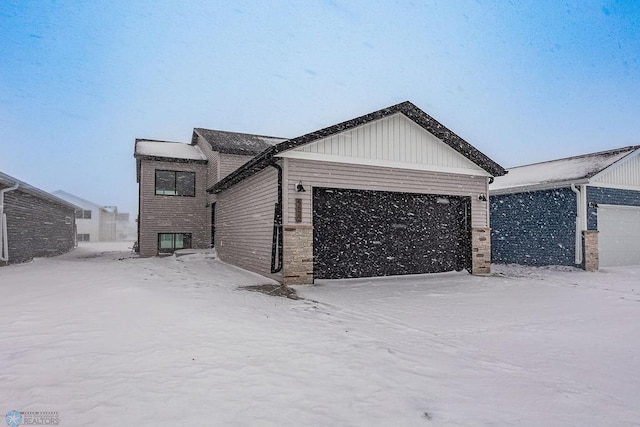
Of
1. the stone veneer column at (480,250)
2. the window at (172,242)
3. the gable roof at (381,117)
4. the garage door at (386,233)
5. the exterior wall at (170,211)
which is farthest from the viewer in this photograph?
the window at (172,242)

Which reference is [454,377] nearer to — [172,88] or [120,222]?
[120,222]

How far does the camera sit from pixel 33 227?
57.6 feet

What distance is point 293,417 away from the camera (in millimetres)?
2719

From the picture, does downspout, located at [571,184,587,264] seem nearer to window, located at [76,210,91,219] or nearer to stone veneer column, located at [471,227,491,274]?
stone veneer column, located at [471,227,491,274]

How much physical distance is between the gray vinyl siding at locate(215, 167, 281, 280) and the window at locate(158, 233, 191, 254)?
3.63 m

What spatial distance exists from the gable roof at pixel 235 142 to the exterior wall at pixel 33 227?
26.8 feet

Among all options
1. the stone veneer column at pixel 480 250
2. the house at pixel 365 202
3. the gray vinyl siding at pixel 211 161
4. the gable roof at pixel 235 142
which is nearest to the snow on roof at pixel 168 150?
the gray vinyl siding at pixel 211 161

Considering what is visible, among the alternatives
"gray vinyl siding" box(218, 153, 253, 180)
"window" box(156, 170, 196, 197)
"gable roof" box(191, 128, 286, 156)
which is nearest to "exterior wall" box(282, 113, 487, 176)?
"gable roof" box(191, 128, 286, 156)

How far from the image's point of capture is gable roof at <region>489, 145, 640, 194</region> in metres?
13.7

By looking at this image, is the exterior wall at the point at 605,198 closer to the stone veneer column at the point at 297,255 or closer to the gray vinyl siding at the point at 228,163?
the stone veneer column at the point at 297,255

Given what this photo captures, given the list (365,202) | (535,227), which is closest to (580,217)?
(535,227)

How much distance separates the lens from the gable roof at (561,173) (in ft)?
45.0

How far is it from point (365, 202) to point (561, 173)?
9363 mm

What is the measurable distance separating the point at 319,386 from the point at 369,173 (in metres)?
7.78
